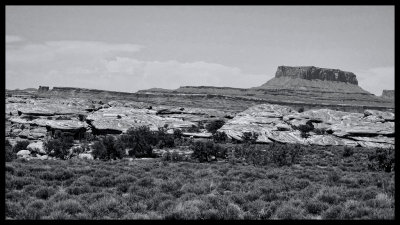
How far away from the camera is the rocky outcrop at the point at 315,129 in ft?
147

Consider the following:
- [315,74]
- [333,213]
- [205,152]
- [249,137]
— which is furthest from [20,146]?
[315,74]

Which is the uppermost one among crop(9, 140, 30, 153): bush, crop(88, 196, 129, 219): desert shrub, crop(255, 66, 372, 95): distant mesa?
crop(255, 66, 372, 95): distant mesa

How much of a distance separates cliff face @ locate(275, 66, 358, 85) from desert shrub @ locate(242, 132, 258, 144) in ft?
478

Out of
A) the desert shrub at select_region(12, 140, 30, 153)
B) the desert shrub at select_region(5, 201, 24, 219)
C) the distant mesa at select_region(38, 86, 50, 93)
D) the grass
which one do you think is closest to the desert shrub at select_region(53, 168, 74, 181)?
the grass

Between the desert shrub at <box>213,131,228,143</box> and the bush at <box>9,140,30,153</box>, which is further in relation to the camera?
the desert shrub at <box>213,131,228,143</box>

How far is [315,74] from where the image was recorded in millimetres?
183500

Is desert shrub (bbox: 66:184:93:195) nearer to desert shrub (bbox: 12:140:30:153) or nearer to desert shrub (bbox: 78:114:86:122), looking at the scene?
desert shrub (bbox: 12:140:30:153)

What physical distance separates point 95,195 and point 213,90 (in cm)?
13658

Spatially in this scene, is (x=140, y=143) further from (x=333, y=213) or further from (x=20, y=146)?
(x=333, y=213)

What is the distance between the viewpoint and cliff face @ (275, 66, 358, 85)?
18141cm

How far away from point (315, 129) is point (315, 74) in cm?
13847

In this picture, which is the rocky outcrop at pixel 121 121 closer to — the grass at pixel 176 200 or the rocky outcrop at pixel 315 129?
the rocky outcrop at pixel 315 129

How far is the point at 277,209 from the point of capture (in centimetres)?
970
